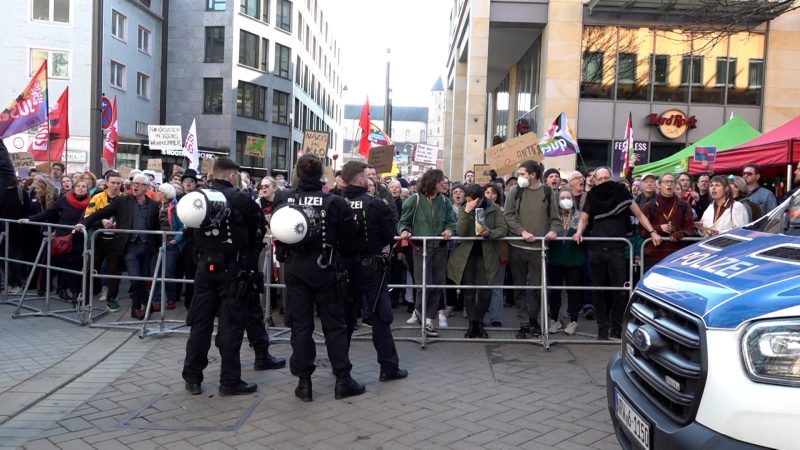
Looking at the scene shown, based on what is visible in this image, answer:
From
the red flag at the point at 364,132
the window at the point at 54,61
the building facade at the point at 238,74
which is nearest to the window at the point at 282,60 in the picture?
the building facade at the point at 238,74

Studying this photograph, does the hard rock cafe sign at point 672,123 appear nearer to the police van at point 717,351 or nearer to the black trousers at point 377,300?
the black trousers at point 377,300

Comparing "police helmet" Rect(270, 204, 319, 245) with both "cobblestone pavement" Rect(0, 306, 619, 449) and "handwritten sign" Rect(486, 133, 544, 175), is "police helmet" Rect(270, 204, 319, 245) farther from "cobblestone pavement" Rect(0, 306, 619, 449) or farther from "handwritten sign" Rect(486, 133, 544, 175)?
"handwritten sign" Rect(486, 133, 544, 175)

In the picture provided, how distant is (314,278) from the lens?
5.57 m

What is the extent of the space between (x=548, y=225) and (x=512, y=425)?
139 inches

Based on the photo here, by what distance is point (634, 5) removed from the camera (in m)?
22.0

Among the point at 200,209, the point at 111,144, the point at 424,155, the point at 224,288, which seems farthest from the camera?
the point at 111,144

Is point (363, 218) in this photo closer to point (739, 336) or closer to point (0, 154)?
point (0, 154)

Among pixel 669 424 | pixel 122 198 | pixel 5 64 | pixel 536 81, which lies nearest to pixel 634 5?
pixel 536 81

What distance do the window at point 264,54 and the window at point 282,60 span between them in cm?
127

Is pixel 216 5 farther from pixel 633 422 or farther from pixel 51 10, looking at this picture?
pixel 633 422

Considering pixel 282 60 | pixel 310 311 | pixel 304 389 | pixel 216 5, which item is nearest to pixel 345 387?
pixel 304 389

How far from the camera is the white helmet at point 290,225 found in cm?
527

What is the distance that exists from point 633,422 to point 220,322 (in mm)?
3713

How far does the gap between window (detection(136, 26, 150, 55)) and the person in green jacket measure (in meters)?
36.2
